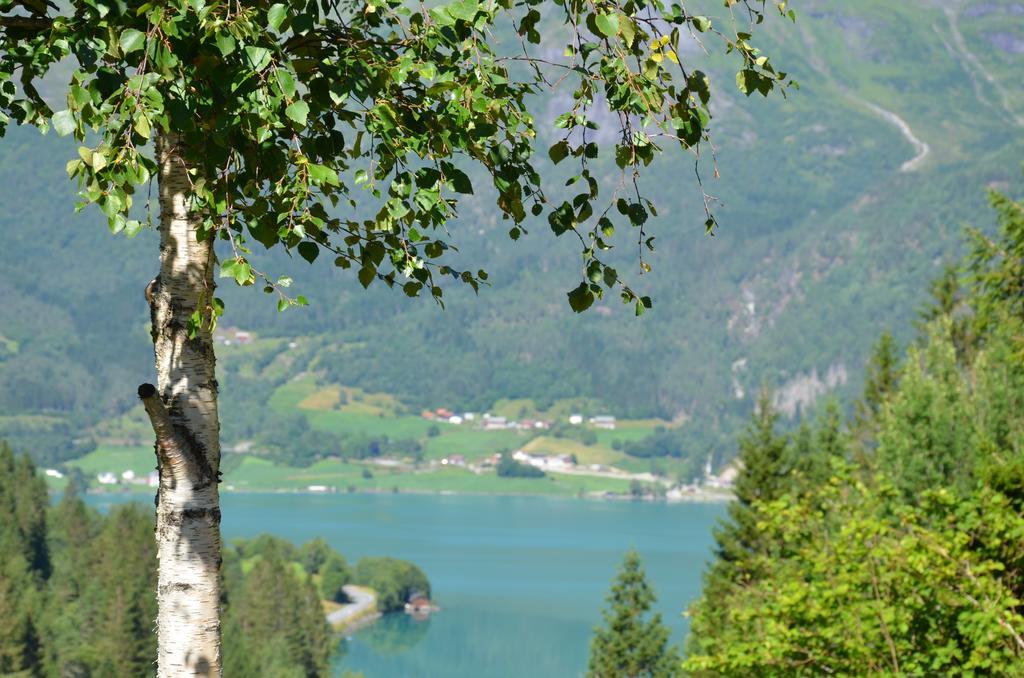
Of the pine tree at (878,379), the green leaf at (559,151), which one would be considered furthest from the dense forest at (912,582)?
the pine tree at (878,379)

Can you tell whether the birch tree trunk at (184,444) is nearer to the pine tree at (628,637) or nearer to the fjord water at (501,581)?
the pine tree at (628,637)

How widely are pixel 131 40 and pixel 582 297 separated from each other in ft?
6.57

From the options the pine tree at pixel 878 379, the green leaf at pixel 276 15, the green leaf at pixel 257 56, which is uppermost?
the pine tree at pixel 878 379

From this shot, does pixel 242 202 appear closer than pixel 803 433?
Yes

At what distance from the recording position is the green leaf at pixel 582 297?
5184 millimetres

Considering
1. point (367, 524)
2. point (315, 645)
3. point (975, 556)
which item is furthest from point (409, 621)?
point (975, 556)

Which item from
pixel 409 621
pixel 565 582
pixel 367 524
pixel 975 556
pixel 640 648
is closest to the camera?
pixel 975 556

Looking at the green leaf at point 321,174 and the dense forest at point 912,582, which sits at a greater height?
the green leaf at point 321,174

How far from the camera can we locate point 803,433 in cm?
4344

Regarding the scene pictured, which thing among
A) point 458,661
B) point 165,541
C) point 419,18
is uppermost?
point 419,18

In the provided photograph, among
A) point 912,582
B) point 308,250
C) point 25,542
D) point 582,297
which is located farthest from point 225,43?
point 25,542

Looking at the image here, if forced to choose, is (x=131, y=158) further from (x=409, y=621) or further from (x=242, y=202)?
(x=409, y=621)

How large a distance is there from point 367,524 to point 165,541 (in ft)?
619

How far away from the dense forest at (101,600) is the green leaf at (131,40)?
44.4 meters
